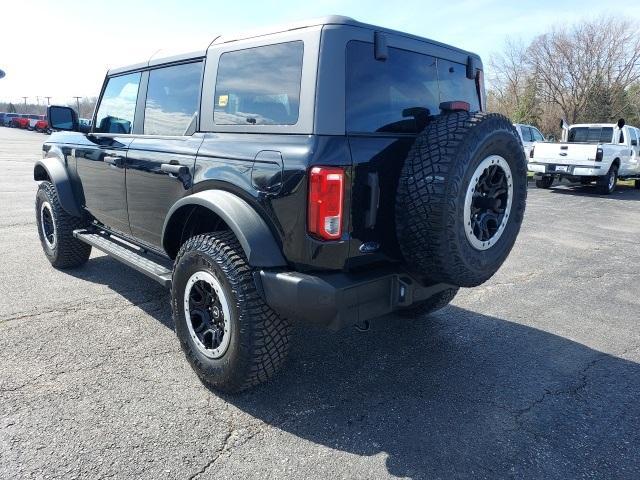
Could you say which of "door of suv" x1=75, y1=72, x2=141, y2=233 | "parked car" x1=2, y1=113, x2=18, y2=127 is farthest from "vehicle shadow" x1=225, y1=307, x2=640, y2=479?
"parked car" x1=2, y1=113, x2=18, y2=127

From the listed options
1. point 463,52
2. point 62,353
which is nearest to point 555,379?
point 463,52

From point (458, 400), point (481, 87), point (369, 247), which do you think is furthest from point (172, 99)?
point (458, 400)

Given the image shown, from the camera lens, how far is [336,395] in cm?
289

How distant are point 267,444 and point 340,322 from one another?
0.72 m

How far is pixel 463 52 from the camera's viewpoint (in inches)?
131

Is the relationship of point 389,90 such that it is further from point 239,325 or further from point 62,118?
point 62,118

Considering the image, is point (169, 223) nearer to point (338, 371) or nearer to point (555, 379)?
point (338, 371)

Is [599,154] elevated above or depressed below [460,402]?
above

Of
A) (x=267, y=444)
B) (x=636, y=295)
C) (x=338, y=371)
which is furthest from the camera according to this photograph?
(x=636, y=295)

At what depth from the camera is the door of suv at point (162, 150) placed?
3.13m

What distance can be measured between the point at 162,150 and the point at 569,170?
1271 centimetres

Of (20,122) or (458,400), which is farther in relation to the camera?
(20,122)

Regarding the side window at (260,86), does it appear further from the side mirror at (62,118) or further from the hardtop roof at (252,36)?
the side mirror at (62,118)

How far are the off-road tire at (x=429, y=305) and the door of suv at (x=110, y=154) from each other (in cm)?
239
